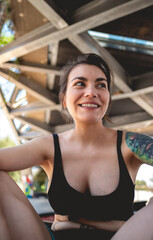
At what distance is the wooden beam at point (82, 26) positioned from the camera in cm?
286

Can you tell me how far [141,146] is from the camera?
1135mm

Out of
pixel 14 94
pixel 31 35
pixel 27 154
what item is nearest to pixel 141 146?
pixel 27 154

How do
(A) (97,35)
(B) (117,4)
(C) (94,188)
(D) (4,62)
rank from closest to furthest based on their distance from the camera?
(C) (94,188) → (B) (117,4) → (A) (97,35) → (D) (4,62)

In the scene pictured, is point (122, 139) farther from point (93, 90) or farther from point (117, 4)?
point (117, 4)

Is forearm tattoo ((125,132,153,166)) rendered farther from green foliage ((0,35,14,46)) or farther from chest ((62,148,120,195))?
green foliage ((0,35,14,46))

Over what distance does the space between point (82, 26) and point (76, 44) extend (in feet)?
1.70

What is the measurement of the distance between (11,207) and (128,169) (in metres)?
0.62

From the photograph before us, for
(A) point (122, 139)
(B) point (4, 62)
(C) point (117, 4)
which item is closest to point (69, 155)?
(A) point (122, 139)

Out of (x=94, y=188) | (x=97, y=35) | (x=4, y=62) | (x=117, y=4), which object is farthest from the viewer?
(x=4, y=62)

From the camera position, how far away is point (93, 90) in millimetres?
1225

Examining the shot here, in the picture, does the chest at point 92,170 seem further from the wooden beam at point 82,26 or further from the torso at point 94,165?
the wooden beam at point 82,26

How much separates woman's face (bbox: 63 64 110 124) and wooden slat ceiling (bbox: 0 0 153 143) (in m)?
2.07

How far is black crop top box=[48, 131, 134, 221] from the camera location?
1058mm

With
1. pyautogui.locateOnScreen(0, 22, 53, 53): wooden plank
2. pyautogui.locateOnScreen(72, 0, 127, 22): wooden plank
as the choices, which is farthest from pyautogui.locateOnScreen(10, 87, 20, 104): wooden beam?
pyautogui.locateOnScreen(72, 0, 127, 22): wooden plank
